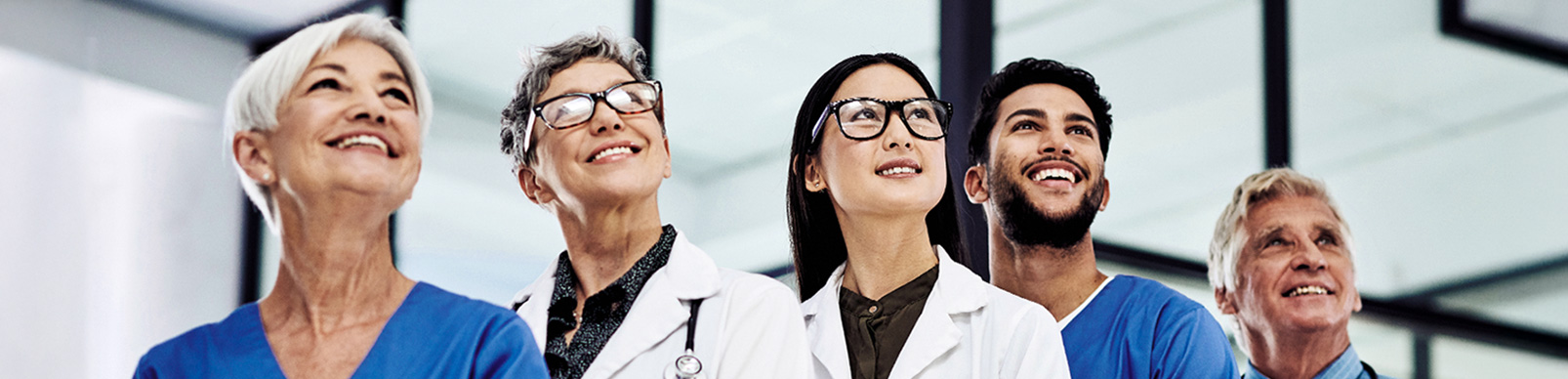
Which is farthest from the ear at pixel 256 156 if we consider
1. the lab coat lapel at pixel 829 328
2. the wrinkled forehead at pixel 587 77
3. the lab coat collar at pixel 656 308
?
the lab coat lapel at pixel 829 328

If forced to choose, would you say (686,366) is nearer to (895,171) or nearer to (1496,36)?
(895,171)

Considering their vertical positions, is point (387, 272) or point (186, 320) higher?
point (387, 272)

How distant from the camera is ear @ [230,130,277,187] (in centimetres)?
184

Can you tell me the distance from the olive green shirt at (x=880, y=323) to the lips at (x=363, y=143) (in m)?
1.06

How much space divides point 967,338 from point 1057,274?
51 cm

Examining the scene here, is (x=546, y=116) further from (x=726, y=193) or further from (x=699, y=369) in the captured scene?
(x=726, y=193)

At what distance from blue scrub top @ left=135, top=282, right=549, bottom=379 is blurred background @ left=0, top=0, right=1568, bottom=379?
7.03ft

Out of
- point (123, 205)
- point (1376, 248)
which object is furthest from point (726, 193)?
point (1376, 248)

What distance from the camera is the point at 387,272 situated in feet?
6.34

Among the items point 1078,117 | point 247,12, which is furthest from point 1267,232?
point 247,12

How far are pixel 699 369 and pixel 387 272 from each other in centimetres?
49

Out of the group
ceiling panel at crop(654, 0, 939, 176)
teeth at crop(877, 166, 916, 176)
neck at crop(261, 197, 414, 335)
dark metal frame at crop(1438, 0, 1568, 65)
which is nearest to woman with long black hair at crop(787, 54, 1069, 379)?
teeth at crop(877, 166, 916, 176)

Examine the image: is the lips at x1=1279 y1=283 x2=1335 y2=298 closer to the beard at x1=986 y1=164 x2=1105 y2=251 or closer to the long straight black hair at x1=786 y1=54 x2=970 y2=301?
the beard at x1=986 y1=164 x2=1105 y2=251

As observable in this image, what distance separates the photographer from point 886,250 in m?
2.68
